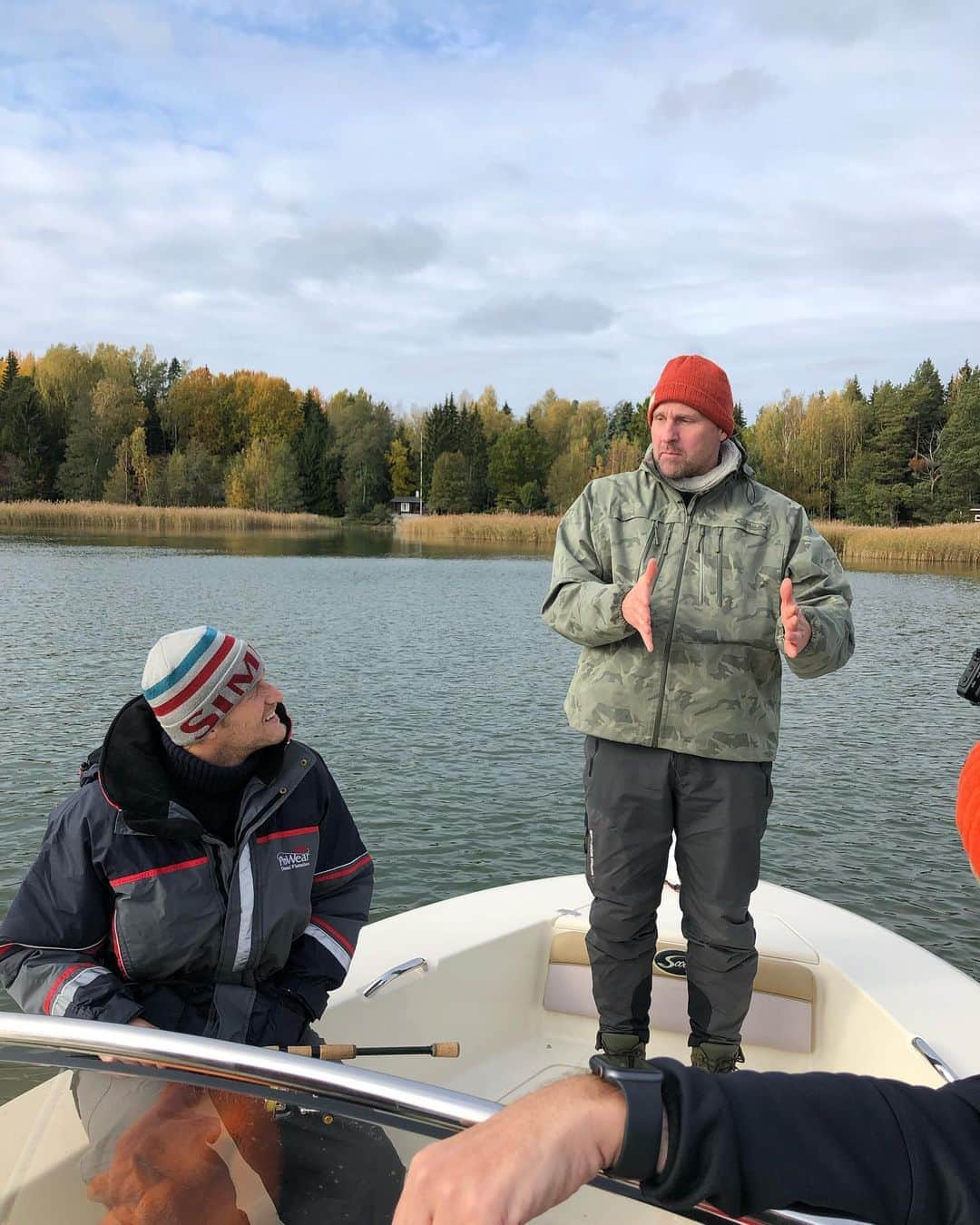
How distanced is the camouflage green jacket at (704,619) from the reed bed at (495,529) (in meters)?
32.0

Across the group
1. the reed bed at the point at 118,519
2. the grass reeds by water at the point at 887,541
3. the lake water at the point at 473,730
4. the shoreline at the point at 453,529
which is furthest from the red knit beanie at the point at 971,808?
the reed bed at the point at 118,519

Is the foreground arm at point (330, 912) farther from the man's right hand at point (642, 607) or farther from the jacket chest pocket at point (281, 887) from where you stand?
the man's right hand at point (642, 607)

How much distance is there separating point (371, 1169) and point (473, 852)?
5455 millimetres

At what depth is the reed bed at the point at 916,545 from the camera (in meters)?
28.4

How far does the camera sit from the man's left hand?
2406 mm

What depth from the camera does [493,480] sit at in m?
68.5

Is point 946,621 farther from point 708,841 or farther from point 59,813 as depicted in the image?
point 59,813

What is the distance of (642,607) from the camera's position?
2.43 metres

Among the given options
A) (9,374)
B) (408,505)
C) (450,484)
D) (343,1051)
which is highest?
(9,374)

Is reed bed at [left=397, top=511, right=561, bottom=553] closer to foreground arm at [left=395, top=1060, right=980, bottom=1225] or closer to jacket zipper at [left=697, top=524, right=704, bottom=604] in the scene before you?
jacket zipper at [left=697, top=524, right=704, bottom=604]

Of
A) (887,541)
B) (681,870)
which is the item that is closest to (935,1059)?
(681,870)

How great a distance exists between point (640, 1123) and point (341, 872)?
4.40 ft

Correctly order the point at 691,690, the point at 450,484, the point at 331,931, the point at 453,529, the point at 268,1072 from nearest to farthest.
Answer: the point at 268,1072
the point at 331,931
the point at 691,690
the point at 453,529
the point at 450,484

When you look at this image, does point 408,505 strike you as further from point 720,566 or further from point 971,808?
point 971,808
